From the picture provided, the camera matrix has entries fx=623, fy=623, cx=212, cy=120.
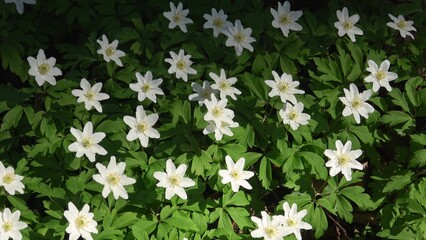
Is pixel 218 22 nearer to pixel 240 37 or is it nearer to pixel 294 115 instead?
pixel 240 37

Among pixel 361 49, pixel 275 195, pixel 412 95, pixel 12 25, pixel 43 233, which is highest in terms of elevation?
pixel 12 25

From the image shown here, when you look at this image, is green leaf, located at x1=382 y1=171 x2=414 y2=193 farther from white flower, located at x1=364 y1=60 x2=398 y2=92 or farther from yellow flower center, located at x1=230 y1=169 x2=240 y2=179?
yellow flower center, located at x1=230 y1=169 x2=240 y2=179

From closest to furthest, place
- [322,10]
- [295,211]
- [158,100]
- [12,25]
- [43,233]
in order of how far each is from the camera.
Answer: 1. [43,233]
2. [295,211]
3. [158,100]
4. [12,25]
5. [322,10]

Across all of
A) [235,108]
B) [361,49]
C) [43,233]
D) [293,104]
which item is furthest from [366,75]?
[43,233]

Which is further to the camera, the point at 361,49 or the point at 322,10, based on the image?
the point at 322,10

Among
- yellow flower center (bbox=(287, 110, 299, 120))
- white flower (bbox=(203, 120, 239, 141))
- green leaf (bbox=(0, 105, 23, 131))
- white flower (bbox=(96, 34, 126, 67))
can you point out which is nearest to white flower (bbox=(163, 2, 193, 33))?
white flower (bbox=(96, 34, 126, 67))

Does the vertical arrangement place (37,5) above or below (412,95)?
above

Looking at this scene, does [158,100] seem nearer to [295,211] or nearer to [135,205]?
[135,205]

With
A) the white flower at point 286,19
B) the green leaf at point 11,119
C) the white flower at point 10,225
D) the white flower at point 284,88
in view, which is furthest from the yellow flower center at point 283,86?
the white flower at point 10,225
